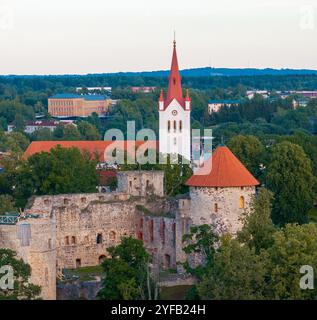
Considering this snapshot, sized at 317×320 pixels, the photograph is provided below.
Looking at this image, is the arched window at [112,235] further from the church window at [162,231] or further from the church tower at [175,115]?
the church tower at [175,115]

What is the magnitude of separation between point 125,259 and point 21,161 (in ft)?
101

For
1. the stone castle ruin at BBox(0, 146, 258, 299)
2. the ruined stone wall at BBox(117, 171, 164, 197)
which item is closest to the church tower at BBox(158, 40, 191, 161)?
the ruined stone wall at BBox(117, 171, 164, 197)

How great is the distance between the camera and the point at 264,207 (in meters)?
62.5

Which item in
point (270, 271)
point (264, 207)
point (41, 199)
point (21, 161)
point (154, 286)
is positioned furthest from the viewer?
point (21, 161)

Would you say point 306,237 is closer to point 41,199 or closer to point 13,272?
point 13,272

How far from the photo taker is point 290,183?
82.1m

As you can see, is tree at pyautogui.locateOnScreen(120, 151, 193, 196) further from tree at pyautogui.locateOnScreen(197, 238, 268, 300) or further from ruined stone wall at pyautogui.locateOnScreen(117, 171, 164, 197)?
tree at pyautogui.locateOnScreen(197, 238, 268, 300)

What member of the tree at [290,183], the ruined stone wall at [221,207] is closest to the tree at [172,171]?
the tree at [290,183]

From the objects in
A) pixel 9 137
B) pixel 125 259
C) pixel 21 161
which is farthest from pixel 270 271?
pixel 9 137

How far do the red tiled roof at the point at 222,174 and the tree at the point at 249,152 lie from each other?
23.5 meters

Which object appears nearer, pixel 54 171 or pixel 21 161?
pixel 54 171

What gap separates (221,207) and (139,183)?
10.0 meters

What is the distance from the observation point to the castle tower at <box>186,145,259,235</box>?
63.0 meters

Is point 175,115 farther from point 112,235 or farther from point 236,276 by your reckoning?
point 236,276
